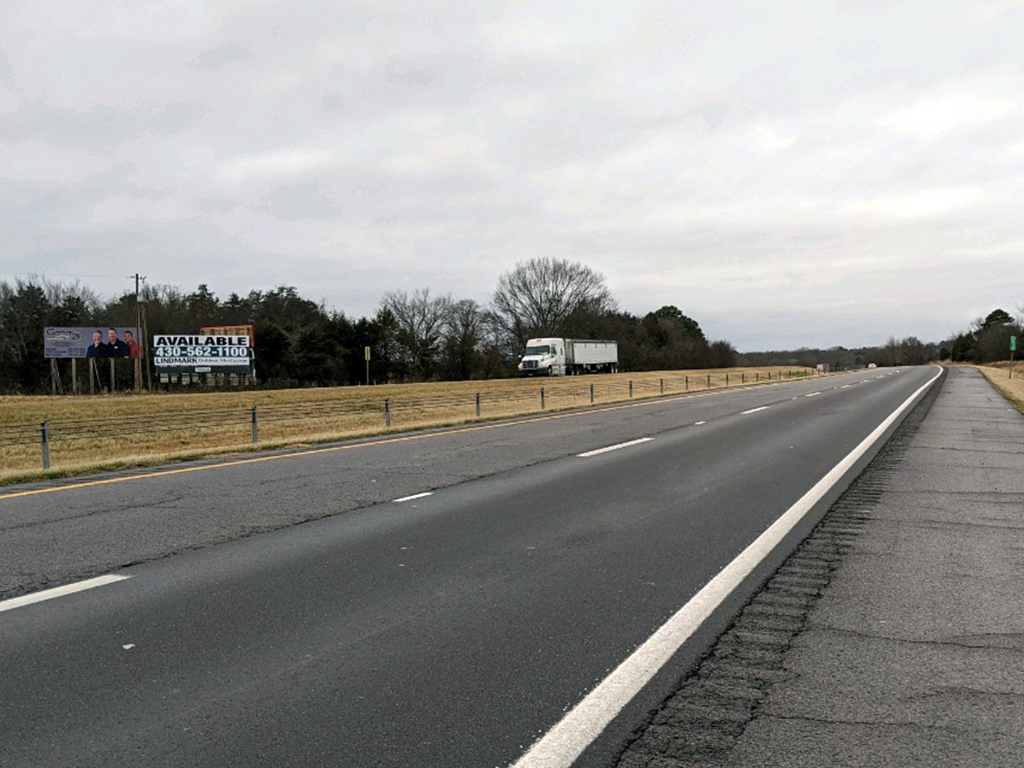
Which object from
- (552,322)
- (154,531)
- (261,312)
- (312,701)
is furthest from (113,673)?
(261,312)

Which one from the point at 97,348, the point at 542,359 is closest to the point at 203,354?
the point at 97,348

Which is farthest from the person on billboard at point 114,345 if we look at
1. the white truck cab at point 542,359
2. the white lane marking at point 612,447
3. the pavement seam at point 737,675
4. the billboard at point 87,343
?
the pavement seam at point 737,675

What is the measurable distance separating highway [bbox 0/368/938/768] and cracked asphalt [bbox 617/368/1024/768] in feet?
0.89

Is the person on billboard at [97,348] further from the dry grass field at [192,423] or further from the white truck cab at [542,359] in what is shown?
the white truck cab at [542,359]

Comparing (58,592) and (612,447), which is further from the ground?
(58,592)

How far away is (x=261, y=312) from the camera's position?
103 metres

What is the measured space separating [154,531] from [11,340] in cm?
7887

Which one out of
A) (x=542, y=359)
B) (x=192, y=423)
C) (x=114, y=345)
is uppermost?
(x=114, y=345)

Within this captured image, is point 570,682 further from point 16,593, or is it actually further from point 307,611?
point 16,593

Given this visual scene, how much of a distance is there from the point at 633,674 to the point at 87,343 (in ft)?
225

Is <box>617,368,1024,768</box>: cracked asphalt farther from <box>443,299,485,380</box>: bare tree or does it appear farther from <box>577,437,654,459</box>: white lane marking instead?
<box>443,299,485,380</box>: bare tree

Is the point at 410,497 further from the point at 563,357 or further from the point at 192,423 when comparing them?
the point at 563,357

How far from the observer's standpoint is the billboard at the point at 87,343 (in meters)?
62.2

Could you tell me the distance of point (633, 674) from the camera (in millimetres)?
4113
